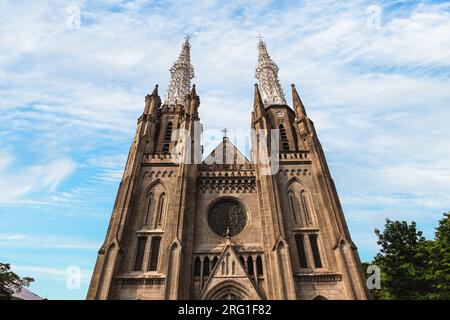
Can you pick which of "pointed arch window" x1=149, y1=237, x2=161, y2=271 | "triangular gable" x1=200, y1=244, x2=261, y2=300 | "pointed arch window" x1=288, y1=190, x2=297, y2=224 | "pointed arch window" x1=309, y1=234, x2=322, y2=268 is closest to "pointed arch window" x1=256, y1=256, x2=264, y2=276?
"triangular gable" x1=200, y1=244, x2=261, y2=300

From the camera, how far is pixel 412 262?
20.5 metres

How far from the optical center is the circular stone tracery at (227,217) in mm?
21891

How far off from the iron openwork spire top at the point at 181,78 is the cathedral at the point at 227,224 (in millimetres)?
7354

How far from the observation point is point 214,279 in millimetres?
18250

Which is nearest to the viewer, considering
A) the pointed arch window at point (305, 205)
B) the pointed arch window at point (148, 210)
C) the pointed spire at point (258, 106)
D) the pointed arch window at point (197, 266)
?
the pointed arch window at point (197, 266)

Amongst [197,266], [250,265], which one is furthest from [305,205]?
[197,266]

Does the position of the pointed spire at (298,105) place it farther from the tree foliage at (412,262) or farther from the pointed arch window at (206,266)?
the pointed arch window at (206,266)

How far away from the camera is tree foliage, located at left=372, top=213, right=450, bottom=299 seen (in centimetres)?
1700

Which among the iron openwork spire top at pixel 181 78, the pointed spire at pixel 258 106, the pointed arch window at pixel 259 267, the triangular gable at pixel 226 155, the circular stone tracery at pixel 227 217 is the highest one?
the iron openwork spire top at pixel 181 78

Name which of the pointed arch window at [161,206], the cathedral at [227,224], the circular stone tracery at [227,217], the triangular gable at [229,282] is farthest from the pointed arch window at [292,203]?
the pointed arch window at [161,206]

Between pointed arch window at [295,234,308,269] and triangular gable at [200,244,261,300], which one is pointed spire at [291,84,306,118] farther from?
triangular gable at [200,244,261,300]
